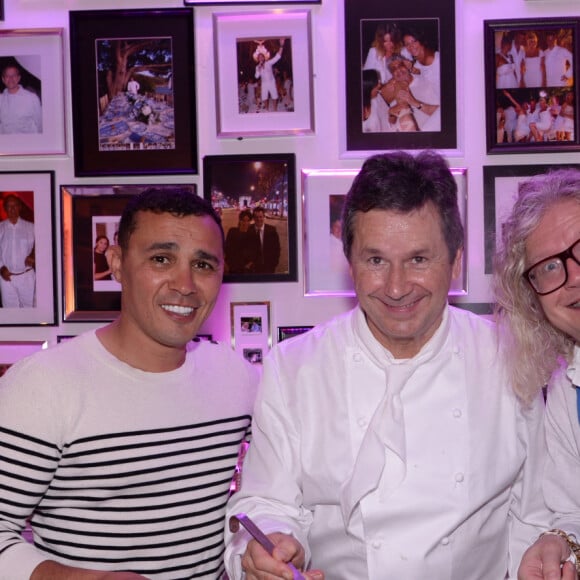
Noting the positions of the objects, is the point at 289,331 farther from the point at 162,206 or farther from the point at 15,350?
the point at 15,350

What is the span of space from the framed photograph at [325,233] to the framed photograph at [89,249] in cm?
55

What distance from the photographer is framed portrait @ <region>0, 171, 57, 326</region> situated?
2836mm

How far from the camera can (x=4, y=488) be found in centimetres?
175

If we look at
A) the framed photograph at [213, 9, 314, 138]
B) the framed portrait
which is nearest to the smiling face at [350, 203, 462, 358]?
the framed photograph at [213, 9, 314, 138]

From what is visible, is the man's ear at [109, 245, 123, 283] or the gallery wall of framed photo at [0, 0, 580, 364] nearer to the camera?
the man's ear at [109, 245, 123, 283]

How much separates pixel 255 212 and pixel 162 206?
2.74 feet

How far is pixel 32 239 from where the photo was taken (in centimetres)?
284

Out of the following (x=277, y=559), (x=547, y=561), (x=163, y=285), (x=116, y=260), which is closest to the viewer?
(x=277, y=559)

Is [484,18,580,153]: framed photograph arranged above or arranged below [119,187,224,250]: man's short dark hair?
above

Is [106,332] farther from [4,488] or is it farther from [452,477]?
[452,477]

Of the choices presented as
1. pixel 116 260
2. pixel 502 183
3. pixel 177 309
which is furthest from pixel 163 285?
pixel 502 183

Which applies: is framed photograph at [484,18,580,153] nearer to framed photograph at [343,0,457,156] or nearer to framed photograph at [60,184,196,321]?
framed photograph at [343,0,457,156]

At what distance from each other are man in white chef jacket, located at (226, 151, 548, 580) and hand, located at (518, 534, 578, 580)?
115mm

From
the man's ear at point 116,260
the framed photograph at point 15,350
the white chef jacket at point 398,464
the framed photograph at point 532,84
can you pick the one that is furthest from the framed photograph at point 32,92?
the framed photograph at point 532,84
